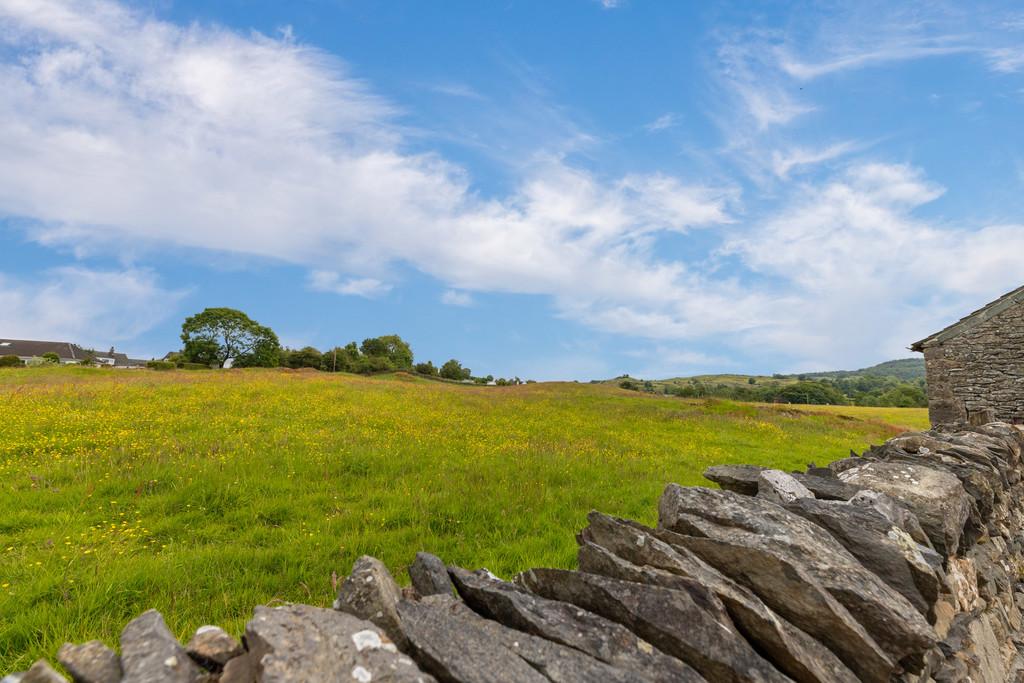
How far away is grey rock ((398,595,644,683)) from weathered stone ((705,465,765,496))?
2901 mm

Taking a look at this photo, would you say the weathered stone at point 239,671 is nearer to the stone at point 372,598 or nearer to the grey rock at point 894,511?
the stone at point 372,598

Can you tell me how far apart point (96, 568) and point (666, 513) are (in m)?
6.20

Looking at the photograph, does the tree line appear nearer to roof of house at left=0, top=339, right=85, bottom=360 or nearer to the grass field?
roof of house at left=0, top=339, right=85, bottom=360

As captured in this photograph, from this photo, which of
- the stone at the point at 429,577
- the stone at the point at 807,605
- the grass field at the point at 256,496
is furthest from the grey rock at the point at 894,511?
the grass field at the point at 256,496

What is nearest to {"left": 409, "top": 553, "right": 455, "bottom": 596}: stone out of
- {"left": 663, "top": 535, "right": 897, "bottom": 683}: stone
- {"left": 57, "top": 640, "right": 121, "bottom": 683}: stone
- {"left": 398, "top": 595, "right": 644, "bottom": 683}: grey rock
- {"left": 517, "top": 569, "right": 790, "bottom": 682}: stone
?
{"left": 398, "top": 595, "right": 644, "bottom": 683}: grey rock

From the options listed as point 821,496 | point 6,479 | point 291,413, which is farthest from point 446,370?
point 821,496

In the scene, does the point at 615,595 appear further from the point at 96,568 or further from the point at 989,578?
the point at 96,568

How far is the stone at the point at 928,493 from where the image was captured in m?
3.81

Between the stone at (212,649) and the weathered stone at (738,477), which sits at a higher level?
the weathered stone at (738,477)

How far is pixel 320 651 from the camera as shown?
168 cm

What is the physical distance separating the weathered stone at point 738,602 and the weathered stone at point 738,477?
1.94m

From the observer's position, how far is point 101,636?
4.08 meters

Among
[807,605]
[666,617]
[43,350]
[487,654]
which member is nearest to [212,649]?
[487,654]

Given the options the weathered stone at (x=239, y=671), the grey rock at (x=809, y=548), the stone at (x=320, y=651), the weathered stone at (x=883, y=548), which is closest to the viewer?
the stone at (x=320, y=651)
